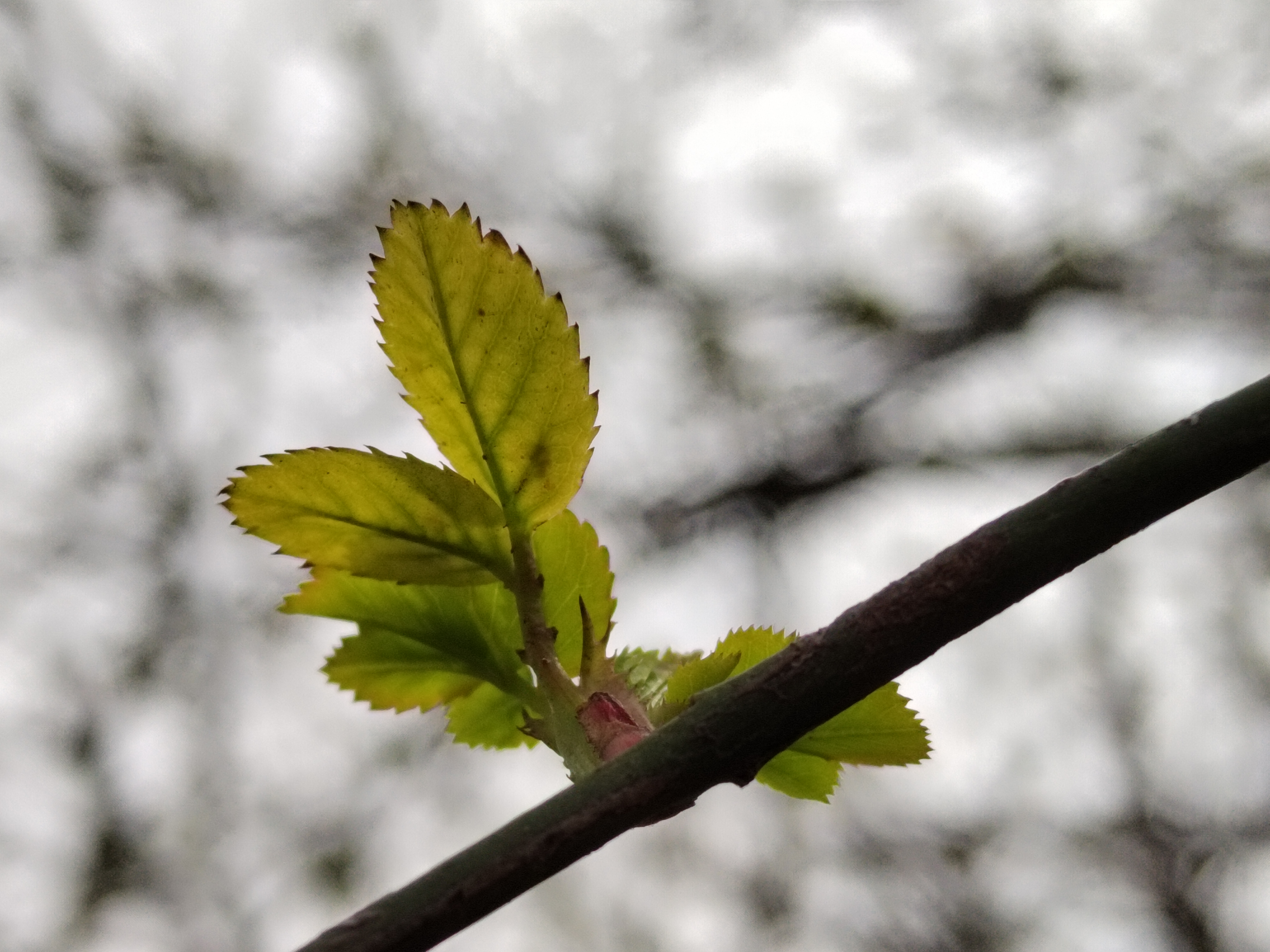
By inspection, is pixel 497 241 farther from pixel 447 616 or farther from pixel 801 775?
pixel 801 775

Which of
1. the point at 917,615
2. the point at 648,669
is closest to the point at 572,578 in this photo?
the point at 648,669

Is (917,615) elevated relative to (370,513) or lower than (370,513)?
lower

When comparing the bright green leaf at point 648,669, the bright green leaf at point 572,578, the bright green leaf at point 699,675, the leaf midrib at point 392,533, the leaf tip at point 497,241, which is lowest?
the bright green leaf at point 699,675

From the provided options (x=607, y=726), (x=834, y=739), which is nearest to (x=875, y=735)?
(x=834, y=739)

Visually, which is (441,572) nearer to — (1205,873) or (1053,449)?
(1053,449)

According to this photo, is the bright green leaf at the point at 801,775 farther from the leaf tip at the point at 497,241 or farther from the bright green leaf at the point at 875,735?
the leaf tip at the point at 497,241

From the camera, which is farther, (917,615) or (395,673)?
(395,673)

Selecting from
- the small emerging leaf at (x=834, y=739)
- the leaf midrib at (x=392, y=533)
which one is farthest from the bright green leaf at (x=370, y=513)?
the small emerging leaf at (x=834, y=739)

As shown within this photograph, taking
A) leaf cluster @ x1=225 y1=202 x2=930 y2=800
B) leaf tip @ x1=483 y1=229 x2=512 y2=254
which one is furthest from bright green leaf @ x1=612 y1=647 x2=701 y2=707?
leaf tip @ x1=483 y1=229 x2=512 y2=254
